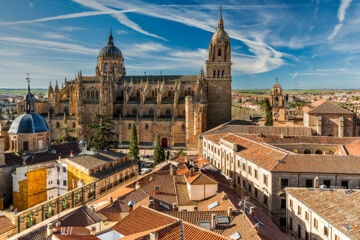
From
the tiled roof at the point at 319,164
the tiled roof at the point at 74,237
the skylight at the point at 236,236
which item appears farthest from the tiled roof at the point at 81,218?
the tiled roof at the point at 319,164

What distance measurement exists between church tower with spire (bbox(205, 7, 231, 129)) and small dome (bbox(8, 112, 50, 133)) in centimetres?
3810

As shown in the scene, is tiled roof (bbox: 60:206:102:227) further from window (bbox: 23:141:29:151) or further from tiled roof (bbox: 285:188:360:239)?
window (bbox: 23:141:29:151)

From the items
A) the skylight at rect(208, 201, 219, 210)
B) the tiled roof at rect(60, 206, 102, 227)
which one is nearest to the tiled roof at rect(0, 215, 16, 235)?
the tiled roof at rect(60, 206, 102, 227)

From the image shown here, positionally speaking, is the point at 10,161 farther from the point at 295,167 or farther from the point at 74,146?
the point at 295,167

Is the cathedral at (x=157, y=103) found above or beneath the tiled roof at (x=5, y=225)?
above

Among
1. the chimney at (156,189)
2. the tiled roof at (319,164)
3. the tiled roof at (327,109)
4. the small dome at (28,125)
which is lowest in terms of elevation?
the chimney at (156,189)

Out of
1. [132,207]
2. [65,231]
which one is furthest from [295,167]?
[65,231]

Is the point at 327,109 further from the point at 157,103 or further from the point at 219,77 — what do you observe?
the point at 157,103

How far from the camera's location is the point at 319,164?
87.2ft

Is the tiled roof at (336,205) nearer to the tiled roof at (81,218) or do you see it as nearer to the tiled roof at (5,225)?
the tiled roof at (81,218)

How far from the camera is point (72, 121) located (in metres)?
66.6

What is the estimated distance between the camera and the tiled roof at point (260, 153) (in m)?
27.9

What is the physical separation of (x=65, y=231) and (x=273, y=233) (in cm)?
1263

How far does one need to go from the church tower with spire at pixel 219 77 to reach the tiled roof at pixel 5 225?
4914 centimetres
